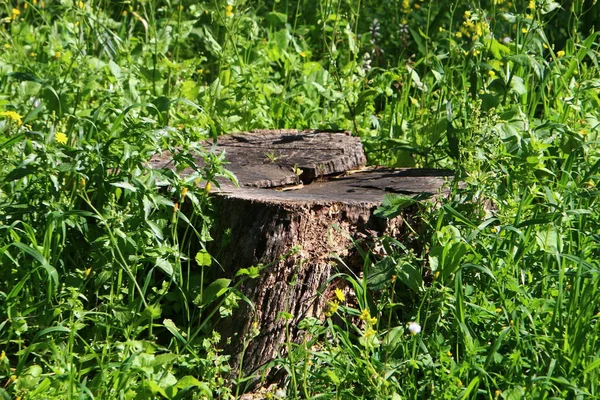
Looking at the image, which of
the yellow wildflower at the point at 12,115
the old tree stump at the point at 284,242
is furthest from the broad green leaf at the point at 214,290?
the yellow wildflower at the point at 12,115

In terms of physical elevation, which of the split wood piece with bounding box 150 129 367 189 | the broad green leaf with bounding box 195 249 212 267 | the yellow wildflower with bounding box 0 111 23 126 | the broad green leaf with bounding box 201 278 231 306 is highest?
the yellow wildflower with bounding box 0 111 23 126

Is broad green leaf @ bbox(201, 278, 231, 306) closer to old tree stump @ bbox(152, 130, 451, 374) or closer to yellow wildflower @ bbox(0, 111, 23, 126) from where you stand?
old tree stump @ bbox(152, 130, 451, 374)

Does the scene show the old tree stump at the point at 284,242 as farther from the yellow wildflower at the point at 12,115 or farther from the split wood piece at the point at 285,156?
the yellow wildflower at the point at 12,115

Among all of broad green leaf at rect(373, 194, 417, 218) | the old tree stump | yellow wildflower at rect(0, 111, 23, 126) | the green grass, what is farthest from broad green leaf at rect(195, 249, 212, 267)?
yellow wildflower at rect(0, 111, 23, 126)

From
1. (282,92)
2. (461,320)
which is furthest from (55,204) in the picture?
(282,92)

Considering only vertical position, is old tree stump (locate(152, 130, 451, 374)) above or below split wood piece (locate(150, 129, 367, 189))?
below

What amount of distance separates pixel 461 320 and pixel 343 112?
2078 millimetres

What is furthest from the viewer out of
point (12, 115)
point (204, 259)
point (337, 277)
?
point (12, 115)

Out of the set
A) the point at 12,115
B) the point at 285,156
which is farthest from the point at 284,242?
the point at 12,115

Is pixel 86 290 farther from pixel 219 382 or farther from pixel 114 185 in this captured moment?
pixel 219 382

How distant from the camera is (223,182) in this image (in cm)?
307

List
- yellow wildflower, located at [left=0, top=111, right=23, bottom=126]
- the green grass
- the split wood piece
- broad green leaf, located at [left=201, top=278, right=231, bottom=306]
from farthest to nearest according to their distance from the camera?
the split wood piece, yellow wildflower, located at [left=0, top=111, right=23, bottom=126], broad green leaf, located at [left=201, top=278, right=231, bottom=306], the green grass

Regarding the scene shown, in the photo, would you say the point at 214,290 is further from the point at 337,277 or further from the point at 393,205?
the point at 393,205

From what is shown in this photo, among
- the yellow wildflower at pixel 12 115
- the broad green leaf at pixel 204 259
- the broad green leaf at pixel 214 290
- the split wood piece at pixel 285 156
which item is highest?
the yellow wildflower at pixel 12 115
